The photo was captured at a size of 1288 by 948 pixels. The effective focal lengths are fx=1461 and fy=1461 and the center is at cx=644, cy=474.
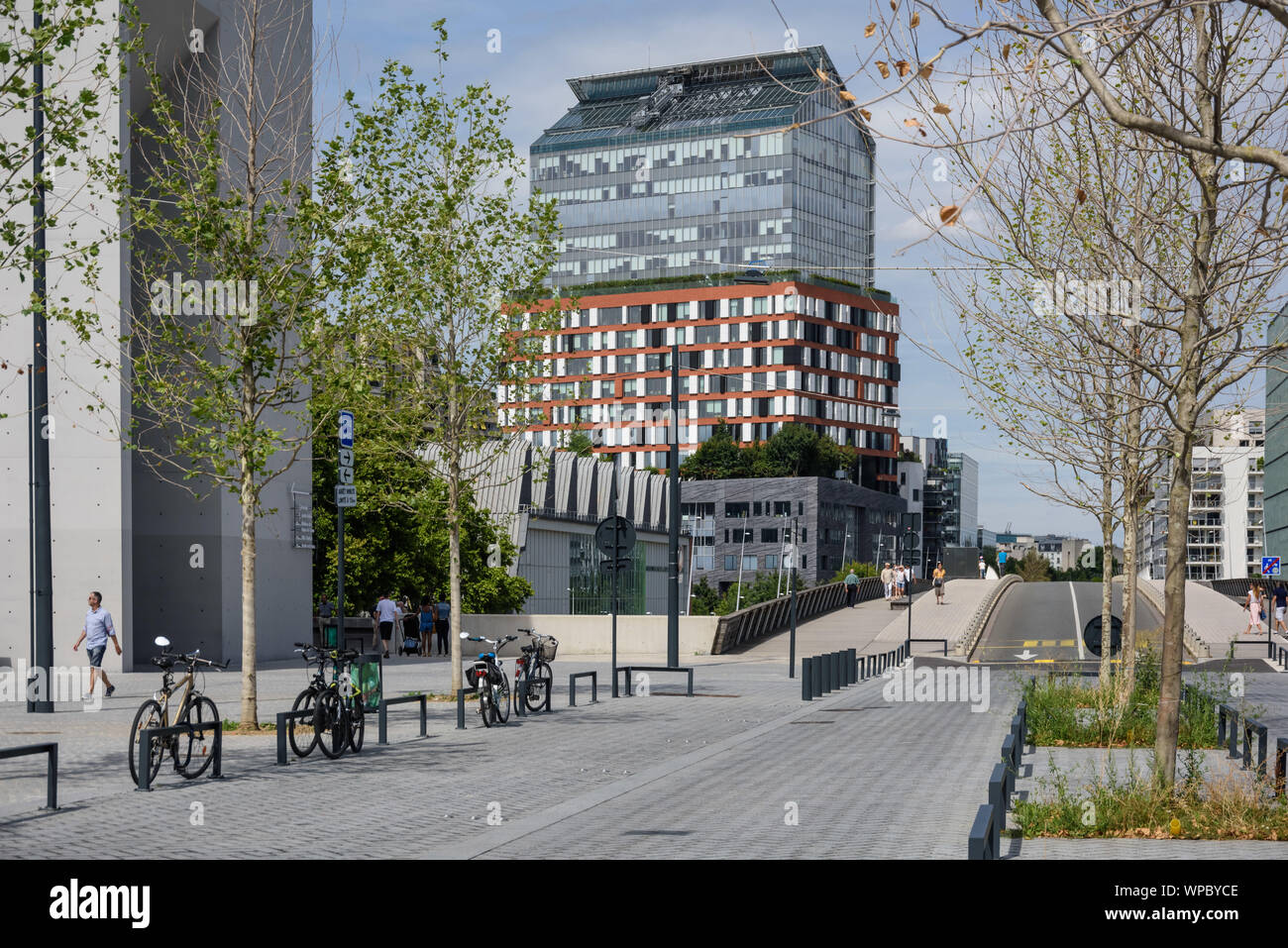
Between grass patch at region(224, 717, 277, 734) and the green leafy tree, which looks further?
the green leafy tree

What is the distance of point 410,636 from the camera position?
137 ft

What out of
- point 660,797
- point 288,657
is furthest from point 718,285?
point 660,797

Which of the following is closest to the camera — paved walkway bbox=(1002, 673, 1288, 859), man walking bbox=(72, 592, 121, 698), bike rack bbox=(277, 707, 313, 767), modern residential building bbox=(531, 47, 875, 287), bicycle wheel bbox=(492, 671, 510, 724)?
paved walkway bbox=(1002, 673, 1288, 859)

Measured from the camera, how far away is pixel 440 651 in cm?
4241

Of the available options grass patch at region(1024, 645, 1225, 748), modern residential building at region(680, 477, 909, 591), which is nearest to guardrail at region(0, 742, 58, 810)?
grass patch at region(1024, 645, 1225, 748)

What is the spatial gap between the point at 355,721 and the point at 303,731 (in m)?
0.70

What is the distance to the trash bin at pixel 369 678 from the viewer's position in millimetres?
16242

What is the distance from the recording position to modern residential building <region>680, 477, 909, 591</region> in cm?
11650

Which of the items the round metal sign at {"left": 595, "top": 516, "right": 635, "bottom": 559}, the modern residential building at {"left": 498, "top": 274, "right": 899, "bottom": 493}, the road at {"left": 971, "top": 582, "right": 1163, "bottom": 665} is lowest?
the road at {"left": 971, "top": 582, "right": 1163, "bottom": 665}

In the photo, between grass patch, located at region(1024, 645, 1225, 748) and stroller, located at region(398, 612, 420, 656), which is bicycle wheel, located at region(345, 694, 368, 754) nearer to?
grass patch, located at region(1024, 645, 1225, 748)

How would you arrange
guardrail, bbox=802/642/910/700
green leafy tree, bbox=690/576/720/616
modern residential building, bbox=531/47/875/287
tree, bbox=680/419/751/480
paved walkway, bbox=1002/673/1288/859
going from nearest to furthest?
paved walkway, bbox=1002/673/1288/859 → guardrail, bbox=802/642/910/700 → green leafy tree, bbox=690/576/720/616 → tree, bbox=680/419/751/480 → modern residential building, bbox=531/47/875/287

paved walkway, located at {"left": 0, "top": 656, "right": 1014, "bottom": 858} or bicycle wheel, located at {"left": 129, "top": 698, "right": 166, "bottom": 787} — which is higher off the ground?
bicycle wheel, located at {"left": 129, "top": 698, "right": 166, "bottom": 787}

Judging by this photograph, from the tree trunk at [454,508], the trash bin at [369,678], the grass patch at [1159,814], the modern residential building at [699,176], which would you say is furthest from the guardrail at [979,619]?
the modern residential building at [699,176]

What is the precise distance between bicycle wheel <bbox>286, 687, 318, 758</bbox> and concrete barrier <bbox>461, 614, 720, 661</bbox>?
23.4 meters
